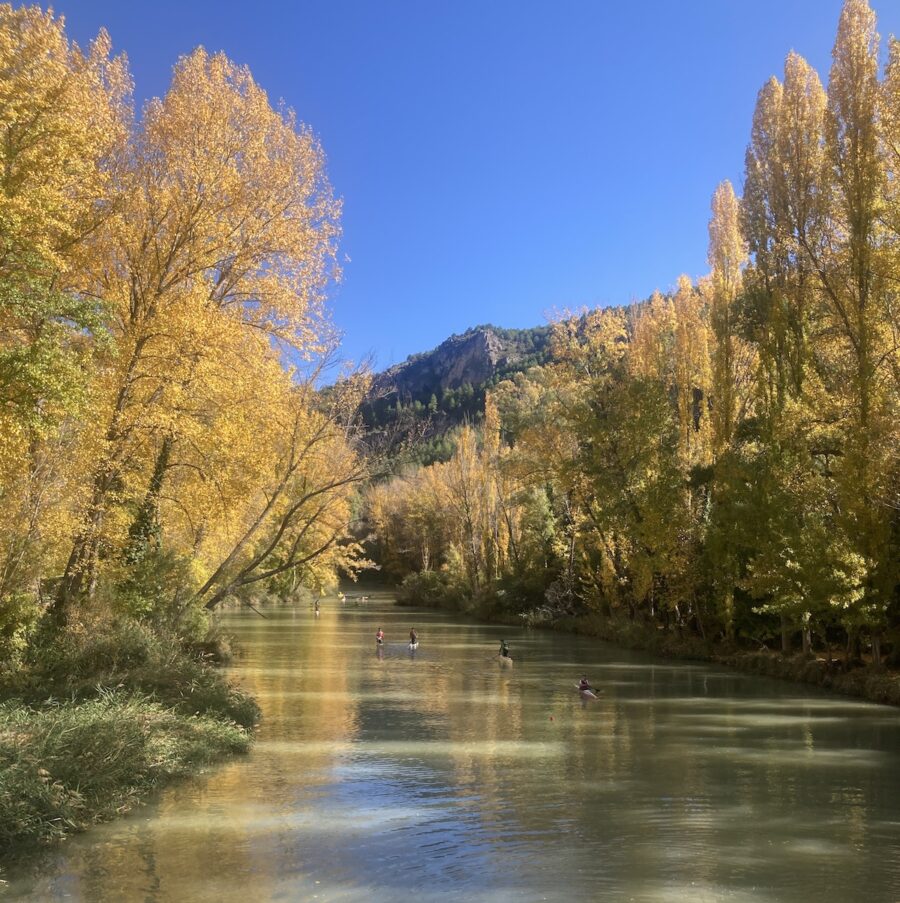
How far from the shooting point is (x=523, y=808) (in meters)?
11.4

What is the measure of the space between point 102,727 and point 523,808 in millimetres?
6235

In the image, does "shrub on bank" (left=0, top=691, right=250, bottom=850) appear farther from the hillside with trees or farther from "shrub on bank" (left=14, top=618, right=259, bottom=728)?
the hillside with trees

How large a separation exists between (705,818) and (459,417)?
470ft

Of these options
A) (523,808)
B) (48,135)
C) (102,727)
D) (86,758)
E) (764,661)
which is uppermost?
(48,135)

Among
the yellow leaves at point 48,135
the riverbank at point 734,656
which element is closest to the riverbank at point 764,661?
the riverbank at point 734,656

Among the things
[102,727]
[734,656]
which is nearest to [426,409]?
[734,656]

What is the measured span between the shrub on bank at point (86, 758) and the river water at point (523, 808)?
37 cm

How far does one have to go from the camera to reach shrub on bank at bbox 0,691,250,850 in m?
9.47

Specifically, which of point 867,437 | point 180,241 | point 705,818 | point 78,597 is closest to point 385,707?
point 78,597

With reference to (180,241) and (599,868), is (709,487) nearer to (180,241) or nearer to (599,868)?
(180,241)

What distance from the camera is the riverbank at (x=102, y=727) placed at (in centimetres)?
970

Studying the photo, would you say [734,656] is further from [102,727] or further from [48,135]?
[48,135]

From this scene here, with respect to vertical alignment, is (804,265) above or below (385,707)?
above

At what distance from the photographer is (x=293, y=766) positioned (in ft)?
45.0
